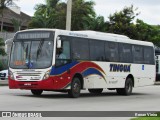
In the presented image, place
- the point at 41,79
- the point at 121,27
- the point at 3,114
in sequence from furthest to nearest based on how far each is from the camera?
1. the point at 121,27
2. the point at 41,79
3. the point at 3,114

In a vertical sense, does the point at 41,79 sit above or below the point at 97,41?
below

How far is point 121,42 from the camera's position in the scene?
1027 inches

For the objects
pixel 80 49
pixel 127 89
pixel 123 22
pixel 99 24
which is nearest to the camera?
pixel 80 49

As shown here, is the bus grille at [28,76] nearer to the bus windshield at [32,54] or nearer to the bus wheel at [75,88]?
the bus windshield at [32,54]

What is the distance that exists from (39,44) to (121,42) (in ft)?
20.3

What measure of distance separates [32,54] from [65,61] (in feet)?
4.59

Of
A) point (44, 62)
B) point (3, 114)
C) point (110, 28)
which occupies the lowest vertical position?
point (3, 114)

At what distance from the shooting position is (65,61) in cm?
2134

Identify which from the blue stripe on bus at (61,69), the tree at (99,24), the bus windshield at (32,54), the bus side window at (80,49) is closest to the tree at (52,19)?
the tree at (99,24)

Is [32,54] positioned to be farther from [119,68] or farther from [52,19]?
[52,19]

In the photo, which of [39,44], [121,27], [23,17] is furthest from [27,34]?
[23,17]

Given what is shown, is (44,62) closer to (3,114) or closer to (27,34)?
(27,34)

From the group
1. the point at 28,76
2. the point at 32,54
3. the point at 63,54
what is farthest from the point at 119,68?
the point at 28,76

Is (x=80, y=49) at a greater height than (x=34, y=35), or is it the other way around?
(x=34, y=35)
